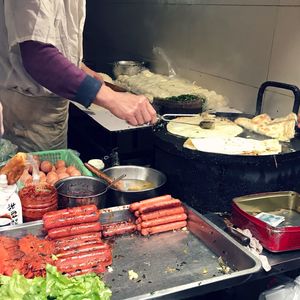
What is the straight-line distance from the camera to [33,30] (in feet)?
5.61

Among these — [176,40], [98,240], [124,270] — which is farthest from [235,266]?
[176,40]

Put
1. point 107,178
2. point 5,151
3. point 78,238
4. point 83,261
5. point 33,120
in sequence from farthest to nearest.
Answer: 1. point 33,120
2. point 5,151
3. point 107,178
4. point 78,238
5. point 83,261

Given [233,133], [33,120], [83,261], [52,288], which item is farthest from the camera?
[33,120]

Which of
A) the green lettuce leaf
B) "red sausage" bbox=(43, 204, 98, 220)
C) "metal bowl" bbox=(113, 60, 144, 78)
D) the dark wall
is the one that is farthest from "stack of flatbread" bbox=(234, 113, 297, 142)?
the dark wall

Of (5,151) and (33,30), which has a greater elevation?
(33,30)

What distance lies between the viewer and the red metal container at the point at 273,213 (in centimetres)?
148

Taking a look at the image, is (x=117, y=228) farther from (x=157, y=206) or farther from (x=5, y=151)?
(x=5, y=151)

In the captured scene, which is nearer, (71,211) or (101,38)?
(71,211)

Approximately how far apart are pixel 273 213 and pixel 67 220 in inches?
33.0

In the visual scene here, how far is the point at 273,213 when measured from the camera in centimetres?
169

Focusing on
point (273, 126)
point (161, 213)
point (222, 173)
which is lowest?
point (161, 213)

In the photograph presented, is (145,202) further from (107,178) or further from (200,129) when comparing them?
(200,129)

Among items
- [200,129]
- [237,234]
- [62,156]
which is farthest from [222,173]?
[62,156]

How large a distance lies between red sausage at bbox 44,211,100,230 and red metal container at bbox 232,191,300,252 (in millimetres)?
574
